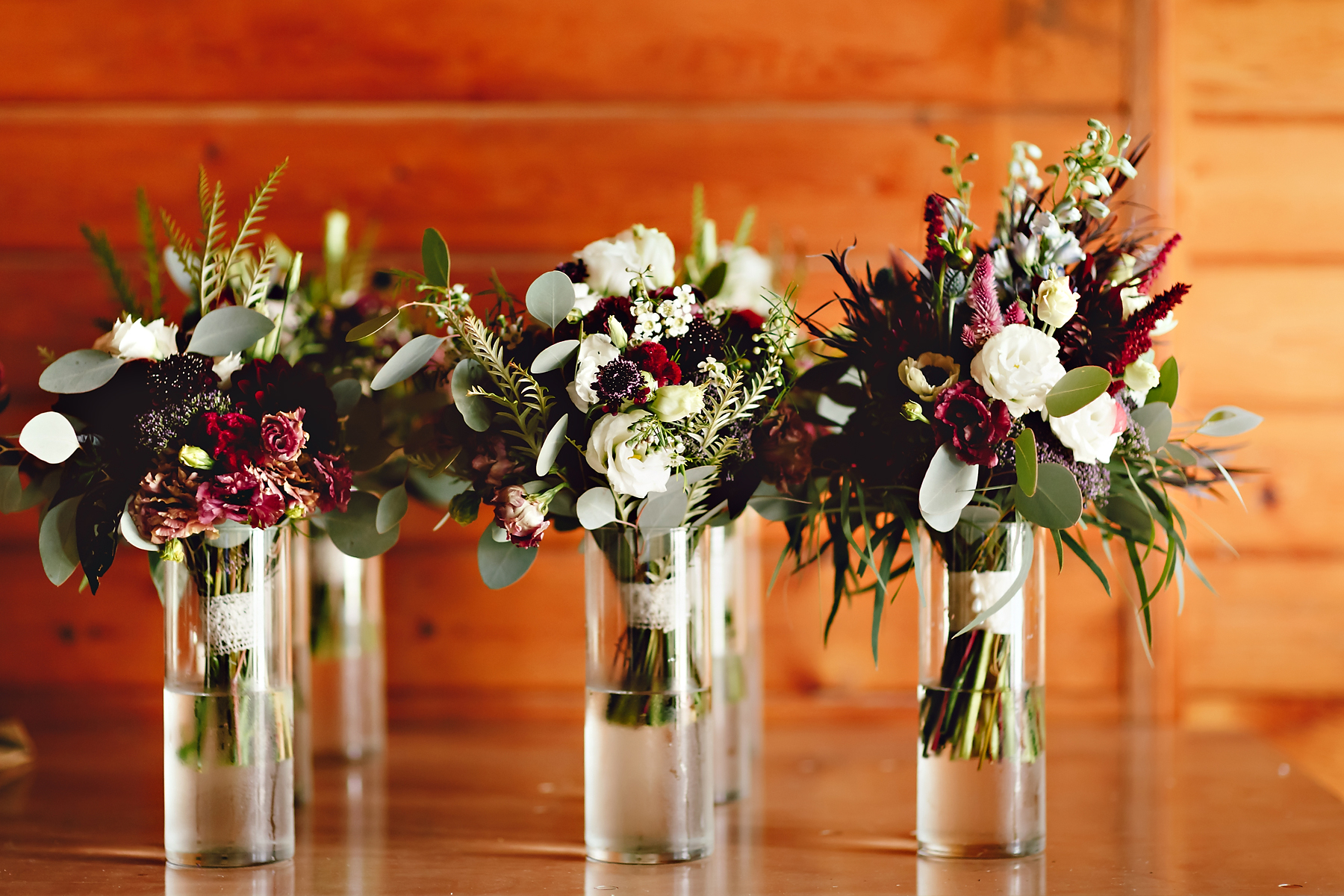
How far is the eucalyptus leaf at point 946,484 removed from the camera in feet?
2.67

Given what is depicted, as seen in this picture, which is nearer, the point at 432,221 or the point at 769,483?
the point at 769,483

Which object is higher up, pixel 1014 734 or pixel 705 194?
pixel 705 194

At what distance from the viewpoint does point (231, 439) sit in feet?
2.67

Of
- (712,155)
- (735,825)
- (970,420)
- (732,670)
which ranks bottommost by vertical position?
(735,825)

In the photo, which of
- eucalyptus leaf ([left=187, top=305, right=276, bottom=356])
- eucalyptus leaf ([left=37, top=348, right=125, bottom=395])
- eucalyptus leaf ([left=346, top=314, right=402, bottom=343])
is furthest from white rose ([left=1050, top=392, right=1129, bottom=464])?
eucalyptus leaf ([left=37, top=348, right=125, bottom=395])

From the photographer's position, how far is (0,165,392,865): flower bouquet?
0.82 metres

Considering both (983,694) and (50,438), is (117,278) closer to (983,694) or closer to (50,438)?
(50,438)

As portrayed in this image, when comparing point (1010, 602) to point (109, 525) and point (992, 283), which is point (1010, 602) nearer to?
point (992, 283)

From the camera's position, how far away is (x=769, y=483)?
0.92 metres

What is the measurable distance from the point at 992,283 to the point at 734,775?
579mm

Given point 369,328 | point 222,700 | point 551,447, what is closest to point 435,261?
point 369,328

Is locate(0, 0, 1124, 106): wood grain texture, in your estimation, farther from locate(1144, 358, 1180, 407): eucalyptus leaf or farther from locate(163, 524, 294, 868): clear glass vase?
locate(163, 524, 294, 868): clear glass vase

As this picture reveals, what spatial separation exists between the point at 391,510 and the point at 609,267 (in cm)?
27

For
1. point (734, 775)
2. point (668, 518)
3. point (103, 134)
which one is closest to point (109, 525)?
point (668, 518)
